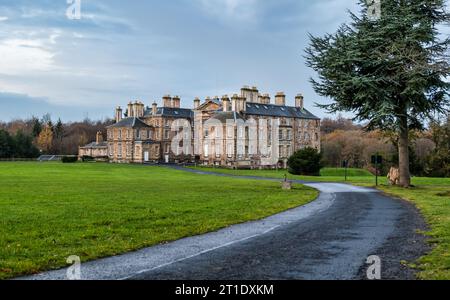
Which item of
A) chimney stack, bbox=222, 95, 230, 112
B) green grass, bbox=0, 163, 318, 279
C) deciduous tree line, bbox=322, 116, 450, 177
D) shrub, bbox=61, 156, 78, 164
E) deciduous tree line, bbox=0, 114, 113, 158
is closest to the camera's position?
green grass, bbox=0, 163, 318, 279

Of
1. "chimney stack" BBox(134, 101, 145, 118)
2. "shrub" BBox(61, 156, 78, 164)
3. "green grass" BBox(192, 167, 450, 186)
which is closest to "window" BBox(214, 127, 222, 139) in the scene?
"green grass" BBox(192, 167, 450, 186)

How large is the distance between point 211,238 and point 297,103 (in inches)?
3193

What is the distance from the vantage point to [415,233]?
13.3 meters

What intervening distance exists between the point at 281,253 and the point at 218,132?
68.3 m

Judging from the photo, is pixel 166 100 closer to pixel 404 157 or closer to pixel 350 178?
pixel 350 178

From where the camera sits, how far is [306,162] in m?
58.6

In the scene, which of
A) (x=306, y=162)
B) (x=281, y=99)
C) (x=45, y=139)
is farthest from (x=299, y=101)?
(x=45, y=139)

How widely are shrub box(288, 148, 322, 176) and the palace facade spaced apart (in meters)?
13.0

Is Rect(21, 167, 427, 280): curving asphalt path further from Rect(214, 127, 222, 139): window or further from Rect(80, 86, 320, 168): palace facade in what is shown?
Rect(214, 127, 222, 139): window

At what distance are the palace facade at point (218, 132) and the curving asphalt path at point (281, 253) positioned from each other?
56.4 metres

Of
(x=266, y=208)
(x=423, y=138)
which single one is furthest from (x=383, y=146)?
(x=266, y=208)

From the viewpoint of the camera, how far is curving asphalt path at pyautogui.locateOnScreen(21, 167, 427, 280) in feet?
27.7

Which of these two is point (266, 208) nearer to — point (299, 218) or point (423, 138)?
point (299, 218)

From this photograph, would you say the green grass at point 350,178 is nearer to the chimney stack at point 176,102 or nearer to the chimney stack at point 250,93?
the chimney stack at point 250,93
